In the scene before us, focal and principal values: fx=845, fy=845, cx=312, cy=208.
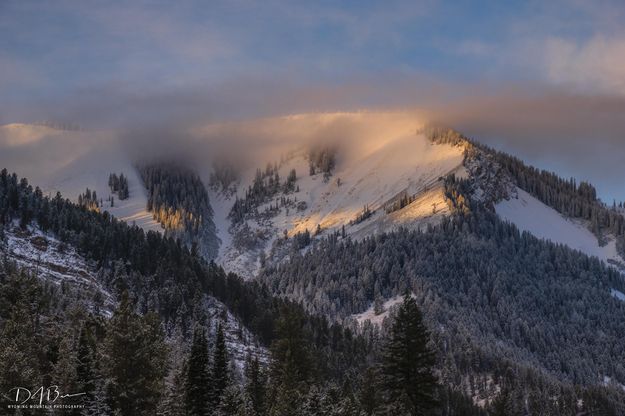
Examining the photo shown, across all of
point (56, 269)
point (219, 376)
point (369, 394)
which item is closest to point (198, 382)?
point (219, 376)

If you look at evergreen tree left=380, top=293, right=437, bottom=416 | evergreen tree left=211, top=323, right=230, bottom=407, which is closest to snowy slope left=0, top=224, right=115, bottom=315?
evergreen tree left=211, top=323, right=230, bottom=407

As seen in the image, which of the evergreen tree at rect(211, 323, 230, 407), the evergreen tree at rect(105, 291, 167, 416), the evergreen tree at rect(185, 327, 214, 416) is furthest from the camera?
the evergreen tree at rect(211, 323, 230, 407)

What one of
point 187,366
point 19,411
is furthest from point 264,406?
point 19,411

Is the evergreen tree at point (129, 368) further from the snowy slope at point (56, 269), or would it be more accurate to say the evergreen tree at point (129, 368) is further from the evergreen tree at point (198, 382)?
the snowy slope at point (56, 269)

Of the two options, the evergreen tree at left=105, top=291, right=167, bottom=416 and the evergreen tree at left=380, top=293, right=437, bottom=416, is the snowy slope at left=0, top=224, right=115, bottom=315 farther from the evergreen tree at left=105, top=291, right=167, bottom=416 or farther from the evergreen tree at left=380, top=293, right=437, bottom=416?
the evergreen tree at left=380, top=293, right=437, bottom=416

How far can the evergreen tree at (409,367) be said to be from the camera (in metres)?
62.5

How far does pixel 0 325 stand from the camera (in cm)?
10444

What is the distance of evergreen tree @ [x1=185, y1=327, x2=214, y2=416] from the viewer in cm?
7325

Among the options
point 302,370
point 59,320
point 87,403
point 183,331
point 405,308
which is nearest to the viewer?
point 405,308

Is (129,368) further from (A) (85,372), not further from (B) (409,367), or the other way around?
(B) (409,367)

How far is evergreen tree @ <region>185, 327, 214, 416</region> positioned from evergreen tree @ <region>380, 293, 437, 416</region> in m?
17.9

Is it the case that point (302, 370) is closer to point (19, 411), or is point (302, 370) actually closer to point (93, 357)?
point (93, 357)

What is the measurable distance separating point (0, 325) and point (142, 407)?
44036mm

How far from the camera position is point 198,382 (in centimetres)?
7406
